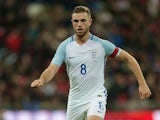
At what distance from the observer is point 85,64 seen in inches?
373

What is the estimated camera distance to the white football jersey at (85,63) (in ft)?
31.0

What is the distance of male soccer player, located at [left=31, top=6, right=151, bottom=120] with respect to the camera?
9383 mm

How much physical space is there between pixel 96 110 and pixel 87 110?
0.89 ft

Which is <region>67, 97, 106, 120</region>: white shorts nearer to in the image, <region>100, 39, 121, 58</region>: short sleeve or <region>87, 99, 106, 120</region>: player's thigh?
<region>87, 99, 106, 120</region>: player's thigh

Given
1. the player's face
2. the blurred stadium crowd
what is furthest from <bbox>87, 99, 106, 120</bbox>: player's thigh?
the blurred stadium crowd

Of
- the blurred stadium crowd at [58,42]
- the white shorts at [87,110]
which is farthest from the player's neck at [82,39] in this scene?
the blurred stadium crowd at [58,42]

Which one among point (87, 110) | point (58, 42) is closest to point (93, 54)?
point (87, 110)

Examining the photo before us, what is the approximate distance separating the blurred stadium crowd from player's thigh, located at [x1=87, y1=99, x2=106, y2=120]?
218 inches

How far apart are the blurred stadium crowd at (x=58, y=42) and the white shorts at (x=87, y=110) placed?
17.2 ft

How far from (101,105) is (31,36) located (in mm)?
8406

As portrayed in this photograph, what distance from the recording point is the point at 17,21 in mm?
18250

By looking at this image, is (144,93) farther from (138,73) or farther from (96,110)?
(96,110)

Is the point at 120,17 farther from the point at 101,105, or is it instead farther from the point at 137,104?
the point at 101,105

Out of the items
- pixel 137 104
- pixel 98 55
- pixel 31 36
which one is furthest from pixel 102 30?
pixel 98 55
